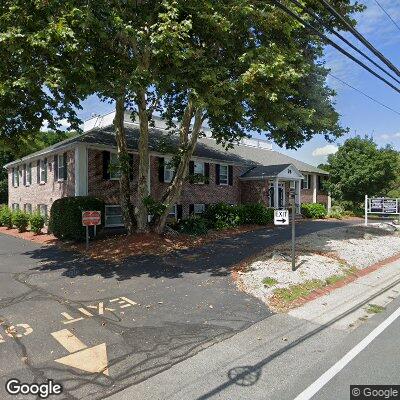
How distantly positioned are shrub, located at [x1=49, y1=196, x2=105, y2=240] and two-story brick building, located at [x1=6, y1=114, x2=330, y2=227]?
5.55 ft

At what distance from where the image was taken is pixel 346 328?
659 cm

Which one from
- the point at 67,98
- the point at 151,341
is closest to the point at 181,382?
the point at 151,341

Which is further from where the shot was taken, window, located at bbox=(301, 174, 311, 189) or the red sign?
window, located at bbox=(301, 174, 311, 189)

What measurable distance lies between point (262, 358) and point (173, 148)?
45.1 feet

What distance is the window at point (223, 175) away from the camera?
25844 millimetres

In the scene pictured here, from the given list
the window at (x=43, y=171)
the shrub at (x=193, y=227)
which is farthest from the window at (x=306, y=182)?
the window at (x=43, y=171)

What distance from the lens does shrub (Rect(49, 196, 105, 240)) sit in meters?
16.4

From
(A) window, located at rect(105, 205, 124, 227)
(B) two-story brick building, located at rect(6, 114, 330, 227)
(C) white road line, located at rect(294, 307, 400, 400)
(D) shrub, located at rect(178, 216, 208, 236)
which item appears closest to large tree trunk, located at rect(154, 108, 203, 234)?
(B) two-story brick building, located at rect(6, 114, 330, 227)

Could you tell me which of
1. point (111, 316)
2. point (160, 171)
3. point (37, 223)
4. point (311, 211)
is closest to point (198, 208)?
point (160, 171)

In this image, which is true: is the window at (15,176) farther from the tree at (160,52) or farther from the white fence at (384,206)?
the white fence at (384,206)

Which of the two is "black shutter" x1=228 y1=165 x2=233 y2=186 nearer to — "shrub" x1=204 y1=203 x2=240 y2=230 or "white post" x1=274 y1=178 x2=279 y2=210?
"white post" x1=274 y1=178 x2=279 y2=210

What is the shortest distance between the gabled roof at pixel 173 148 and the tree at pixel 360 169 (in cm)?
225

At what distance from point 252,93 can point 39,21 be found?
5.87 m

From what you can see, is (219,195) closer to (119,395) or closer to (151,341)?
(151,341)
